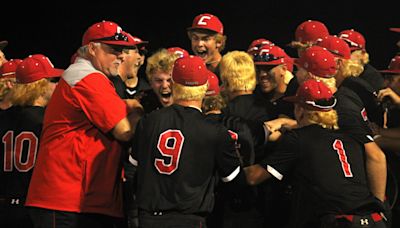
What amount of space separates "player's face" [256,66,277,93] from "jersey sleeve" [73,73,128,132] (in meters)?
1.60

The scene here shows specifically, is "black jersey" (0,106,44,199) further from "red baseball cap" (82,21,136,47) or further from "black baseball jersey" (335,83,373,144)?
"black baseball jersey" (335,83,373,144)

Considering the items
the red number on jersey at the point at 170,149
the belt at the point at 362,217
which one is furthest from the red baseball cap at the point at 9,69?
the belt at the point at 362,217

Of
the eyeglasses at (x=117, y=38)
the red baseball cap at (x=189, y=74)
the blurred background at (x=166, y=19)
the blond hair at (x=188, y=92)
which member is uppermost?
the eyeglasses at (x=117, y=38)

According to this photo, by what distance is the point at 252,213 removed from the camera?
4.40 m

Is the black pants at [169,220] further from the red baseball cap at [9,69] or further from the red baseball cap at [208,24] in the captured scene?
the red baseball cap at [208,24]

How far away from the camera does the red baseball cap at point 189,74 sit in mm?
3838

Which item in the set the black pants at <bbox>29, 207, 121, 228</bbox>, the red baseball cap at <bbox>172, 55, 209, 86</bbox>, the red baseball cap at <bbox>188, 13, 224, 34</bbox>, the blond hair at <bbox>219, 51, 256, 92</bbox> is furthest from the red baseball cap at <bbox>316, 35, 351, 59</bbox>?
the black pants at <bbox>29, 207, 121, 228</bbox>

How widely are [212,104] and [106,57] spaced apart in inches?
26.6

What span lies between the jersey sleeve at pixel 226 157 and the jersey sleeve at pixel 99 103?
49cm

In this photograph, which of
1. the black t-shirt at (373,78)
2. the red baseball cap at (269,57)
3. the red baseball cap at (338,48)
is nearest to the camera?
the red baseball cap at (338,48)

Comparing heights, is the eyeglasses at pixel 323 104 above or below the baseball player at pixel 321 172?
above

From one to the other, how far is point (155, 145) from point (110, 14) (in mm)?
4386

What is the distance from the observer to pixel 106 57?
3.89 m

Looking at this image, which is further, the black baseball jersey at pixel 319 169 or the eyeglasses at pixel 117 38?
the black baseball jersey at pixel 319 169
